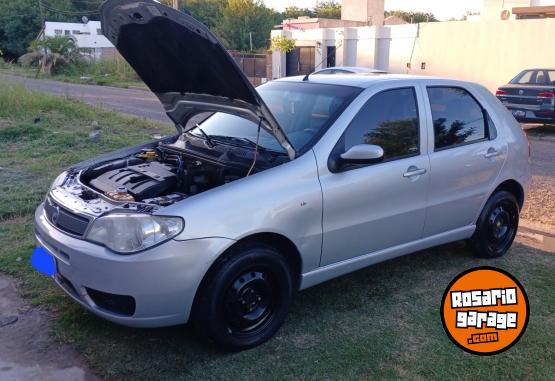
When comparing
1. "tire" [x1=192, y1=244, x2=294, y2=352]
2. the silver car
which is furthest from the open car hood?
"tire" [x1=192, y1=244, x2=294, y2=352]

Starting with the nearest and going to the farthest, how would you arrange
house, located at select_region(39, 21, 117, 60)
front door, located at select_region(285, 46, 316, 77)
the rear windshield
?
the rear windshield → front door, located at select_region(285, 46, 316, 77) → house, located at select_region(39, 21, 117, 60)

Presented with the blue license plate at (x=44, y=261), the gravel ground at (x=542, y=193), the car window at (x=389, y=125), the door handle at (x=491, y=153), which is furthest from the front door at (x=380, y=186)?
the gravel ground at (x=542, y=193)

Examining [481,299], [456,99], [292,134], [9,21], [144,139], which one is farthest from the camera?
[9,21]

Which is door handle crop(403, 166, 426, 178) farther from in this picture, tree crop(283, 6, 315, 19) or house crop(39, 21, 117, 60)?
tree crop(283, 6, 315, 19)

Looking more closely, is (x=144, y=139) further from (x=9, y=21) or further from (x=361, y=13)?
(x=9, y=21)

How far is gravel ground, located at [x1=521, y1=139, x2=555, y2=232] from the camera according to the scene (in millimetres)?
6562

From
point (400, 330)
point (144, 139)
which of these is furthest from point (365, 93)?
point (144, 139)

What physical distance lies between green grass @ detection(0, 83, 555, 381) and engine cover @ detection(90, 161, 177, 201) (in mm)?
914

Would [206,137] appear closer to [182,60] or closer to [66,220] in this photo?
[182,60]

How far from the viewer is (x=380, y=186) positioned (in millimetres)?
3934

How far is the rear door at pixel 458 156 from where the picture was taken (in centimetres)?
439

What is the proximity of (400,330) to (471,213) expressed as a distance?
4.95 ft

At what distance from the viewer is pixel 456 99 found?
4711 millimetres

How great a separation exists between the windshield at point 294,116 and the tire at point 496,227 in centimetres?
181
